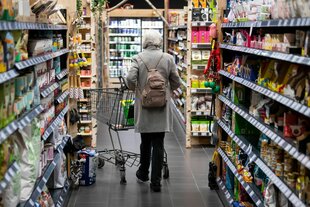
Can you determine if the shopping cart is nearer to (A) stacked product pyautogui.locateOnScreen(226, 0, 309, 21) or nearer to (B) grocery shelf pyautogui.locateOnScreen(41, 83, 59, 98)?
(B) grocery shelf pyautogui.locateOnScreen(41, 83, 59, 98)

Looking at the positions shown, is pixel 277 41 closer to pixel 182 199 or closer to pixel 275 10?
pixel 275 10

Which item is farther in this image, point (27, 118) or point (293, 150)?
point (27, 118)

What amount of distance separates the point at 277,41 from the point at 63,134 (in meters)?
3.08

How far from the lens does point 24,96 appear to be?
160 inches

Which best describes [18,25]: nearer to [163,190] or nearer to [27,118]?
[27,118]

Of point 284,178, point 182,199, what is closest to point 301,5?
point 284,178

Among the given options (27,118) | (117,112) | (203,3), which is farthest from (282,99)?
(203,3)

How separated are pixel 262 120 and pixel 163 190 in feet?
8.16

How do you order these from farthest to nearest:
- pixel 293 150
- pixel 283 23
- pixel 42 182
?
pixel 42 182
pixel 283 23
pixel 293 150

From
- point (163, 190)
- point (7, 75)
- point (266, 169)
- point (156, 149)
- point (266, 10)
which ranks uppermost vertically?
point (266, 10)

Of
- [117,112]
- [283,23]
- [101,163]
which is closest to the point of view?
[283,23]

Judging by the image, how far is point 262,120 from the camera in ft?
16.1

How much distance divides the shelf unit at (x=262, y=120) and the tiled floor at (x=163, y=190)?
52cm

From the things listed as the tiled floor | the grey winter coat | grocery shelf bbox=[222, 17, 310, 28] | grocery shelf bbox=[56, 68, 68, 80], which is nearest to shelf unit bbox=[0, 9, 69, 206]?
grocery shelf bbox=[56, 68, 68, 80]
